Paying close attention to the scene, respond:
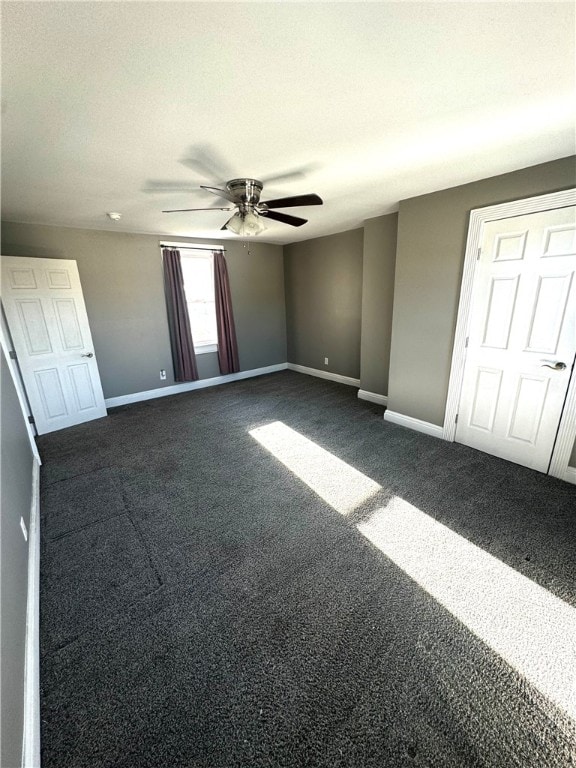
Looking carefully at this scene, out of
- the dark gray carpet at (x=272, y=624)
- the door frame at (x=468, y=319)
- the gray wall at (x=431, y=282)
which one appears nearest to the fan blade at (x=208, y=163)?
the gray wall at (x=431, y=282)

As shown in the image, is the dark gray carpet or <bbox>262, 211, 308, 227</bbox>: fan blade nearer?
the dark gray carpet

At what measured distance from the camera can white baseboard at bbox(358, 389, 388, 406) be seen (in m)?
4.32

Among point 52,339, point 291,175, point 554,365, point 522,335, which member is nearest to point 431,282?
point 522,335

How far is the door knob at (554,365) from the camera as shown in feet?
7.84

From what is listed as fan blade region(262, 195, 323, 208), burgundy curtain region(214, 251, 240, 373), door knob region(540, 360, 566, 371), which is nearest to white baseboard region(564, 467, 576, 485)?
door knob region(540, 360, 566, 371)

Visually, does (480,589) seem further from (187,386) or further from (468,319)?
(187,386)

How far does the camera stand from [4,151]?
6.02 ft

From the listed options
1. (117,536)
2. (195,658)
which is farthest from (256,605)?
(117,536)

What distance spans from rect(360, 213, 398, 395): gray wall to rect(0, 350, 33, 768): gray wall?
12.9 feet

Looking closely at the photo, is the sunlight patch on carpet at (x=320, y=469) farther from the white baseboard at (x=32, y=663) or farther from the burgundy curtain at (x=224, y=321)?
the burgundy curtain at (x=224, y=321)

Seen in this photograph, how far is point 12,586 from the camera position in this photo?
1.30 meters

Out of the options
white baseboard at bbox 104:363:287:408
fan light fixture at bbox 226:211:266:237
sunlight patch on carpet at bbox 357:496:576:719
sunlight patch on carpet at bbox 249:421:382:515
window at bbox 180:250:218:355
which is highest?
fan light fixture at bbox 226:211:266:237

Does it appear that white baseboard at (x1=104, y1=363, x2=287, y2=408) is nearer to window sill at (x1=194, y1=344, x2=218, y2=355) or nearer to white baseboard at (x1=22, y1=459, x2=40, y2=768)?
window sill at (x1=194, y1=344, x2=218, y2=355)

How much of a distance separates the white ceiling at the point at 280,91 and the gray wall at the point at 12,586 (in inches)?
66.9
